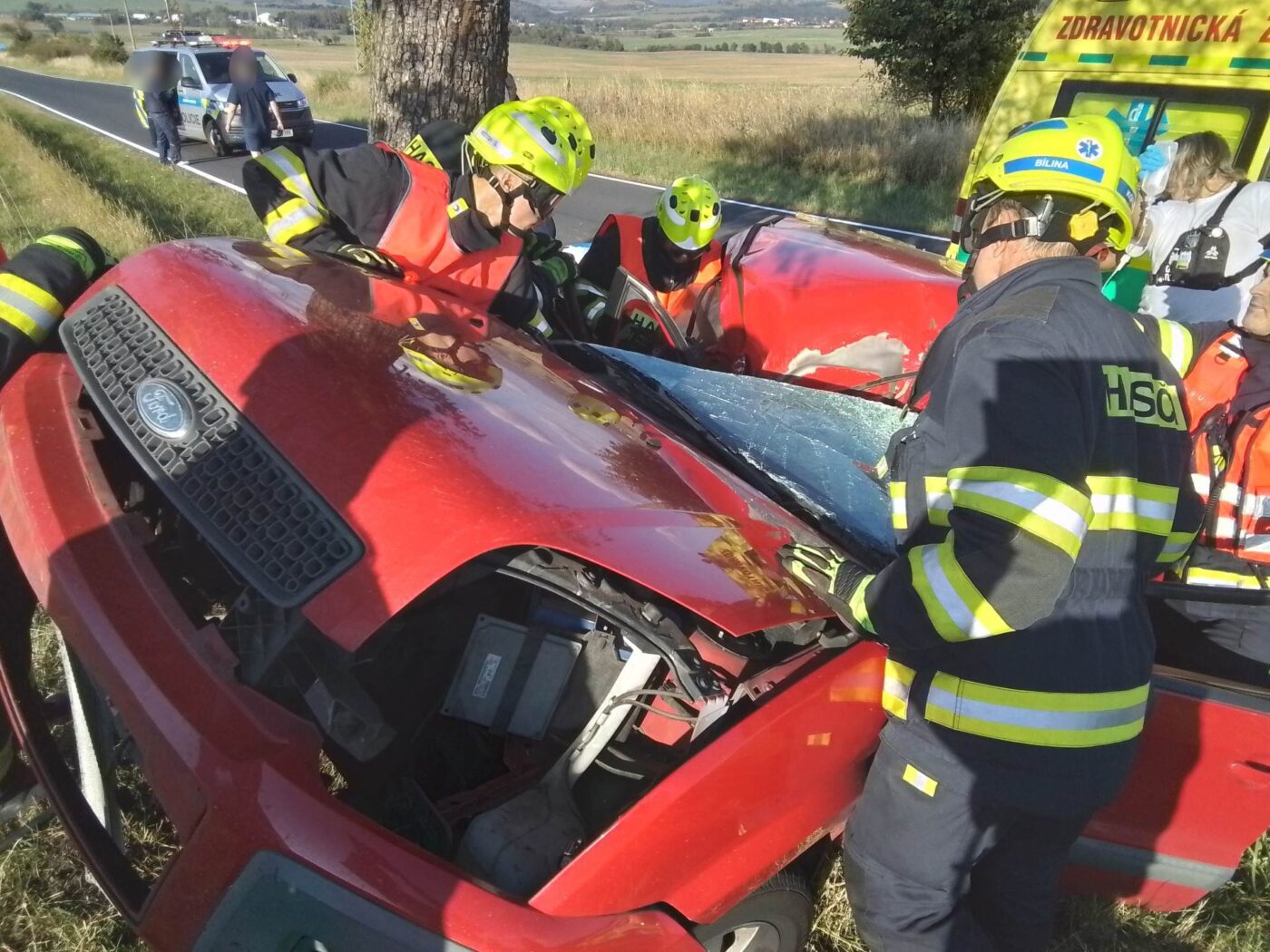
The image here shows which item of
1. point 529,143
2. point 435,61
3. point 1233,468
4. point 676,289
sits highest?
point 435,61

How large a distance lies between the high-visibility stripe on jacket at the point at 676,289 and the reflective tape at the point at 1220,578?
1.99 meters

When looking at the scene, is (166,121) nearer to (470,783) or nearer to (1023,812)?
(470,783)

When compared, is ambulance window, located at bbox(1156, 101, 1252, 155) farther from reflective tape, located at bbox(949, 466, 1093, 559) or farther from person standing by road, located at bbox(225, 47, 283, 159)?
person standing by road, located at bbox(225, 47, 283, 159)

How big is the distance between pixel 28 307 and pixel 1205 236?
Result: 467cm

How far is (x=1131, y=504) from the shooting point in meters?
1.67

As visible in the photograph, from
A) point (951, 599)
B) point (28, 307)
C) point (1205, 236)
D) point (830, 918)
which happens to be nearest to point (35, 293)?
point (28, 307)

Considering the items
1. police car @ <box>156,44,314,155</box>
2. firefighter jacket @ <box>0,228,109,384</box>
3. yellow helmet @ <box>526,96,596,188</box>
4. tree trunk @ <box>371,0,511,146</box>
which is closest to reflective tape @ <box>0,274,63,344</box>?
firefighter jacket @ <box>0,228,109,384</box>

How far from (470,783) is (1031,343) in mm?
1581

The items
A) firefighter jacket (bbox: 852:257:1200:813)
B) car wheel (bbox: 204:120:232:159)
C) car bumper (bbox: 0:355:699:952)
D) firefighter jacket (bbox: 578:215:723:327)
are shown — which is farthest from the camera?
car wheel (bbox: 204:120:232:159)

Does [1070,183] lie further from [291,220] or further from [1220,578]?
[291,220]

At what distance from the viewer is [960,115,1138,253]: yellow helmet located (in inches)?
66.7

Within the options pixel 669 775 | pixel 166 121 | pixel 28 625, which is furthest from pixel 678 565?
pixel 166 121

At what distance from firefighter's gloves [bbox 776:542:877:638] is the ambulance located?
3142 mm

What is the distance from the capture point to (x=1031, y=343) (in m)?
1.54
